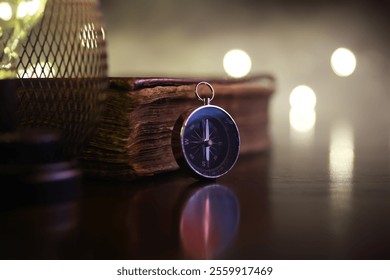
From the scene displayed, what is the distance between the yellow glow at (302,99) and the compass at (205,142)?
2029 millimetres

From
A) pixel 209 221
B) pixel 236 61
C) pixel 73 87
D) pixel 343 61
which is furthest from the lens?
pixel 236 61

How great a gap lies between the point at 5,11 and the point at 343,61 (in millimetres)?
→ 2331

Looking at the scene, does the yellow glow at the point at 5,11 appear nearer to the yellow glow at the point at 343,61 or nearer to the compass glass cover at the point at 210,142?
the compass glass cover at the point at 210,142

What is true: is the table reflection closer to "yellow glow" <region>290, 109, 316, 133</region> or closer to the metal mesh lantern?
the metal mesh lantern

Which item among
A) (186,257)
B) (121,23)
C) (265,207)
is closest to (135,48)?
(121,23)

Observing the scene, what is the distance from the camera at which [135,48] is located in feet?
10.3

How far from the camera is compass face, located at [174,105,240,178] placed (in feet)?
2.98

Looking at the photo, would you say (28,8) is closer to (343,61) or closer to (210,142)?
(210,142)

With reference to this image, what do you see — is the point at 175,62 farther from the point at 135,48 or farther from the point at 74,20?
the point at 74,20

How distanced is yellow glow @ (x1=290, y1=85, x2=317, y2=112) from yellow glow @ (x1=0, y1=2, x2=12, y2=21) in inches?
89.1

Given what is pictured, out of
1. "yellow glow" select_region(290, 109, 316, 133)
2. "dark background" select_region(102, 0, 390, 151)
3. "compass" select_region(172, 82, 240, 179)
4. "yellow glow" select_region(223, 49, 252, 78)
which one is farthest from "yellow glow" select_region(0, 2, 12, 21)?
"yellow glow" select_region(223, 49, 252, 78)

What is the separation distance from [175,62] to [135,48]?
22cm

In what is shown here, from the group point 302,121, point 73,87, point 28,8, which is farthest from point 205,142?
point 302,121

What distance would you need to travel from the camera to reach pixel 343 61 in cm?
290
